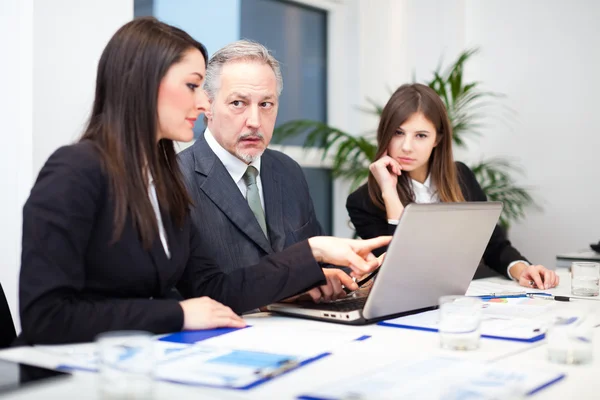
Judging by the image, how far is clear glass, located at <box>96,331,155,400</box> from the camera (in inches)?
35.9

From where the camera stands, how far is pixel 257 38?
13.5 ft

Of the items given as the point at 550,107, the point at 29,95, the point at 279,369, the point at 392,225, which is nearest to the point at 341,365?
the point at 279,369

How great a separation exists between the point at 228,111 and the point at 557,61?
2.86 meters

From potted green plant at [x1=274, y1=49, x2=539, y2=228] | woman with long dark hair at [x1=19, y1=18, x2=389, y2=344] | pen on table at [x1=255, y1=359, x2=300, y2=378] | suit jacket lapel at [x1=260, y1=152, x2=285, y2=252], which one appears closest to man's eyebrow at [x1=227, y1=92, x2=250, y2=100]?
suit jacket lapel at [x1=260, y1=152, x2=285, y2=252]

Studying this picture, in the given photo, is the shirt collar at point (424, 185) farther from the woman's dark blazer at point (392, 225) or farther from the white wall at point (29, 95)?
the white wall at point (29, 95)

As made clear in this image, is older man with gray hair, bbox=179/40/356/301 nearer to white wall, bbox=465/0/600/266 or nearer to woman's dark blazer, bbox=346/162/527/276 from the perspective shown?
woman's dark blazer, bbox=346/162/527/276

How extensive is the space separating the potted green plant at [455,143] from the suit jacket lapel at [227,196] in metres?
1.96

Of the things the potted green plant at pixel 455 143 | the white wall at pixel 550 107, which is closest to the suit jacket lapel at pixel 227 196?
the potted green plant at pixel 455 143

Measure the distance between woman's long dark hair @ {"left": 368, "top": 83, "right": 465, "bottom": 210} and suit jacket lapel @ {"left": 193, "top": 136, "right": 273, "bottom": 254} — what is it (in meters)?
0.76

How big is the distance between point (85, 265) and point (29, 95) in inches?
54.1

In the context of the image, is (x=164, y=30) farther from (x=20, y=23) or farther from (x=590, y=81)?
(x=590, y=81)

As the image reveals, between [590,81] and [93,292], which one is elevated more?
[590,81]

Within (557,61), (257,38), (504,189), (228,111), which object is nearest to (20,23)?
(228,111)

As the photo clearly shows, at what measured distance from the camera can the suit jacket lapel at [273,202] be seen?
2.15m
